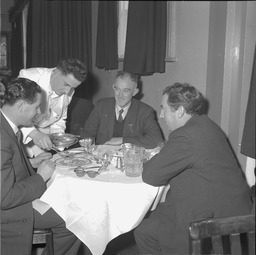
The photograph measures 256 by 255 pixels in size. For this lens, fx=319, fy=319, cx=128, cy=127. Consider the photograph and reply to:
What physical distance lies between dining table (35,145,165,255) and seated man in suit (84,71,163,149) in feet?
2.51

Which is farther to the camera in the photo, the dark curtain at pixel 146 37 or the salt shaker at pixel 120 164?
the dark curtain at pixel 146 37

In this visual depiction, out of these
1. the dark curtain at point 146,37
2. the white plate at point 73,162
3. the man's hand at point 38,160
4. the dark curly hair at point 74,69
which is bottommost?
the man's hand at point 38,160

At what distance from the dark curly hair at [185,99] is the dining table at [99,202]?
351 mm

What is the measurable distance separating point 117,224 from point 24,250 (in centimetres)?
38

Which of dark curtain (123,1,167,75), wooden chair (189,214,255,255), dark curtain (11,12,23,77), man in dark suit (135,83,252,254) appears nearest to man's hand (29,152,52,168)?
man in dark suit (135,83,252,254)

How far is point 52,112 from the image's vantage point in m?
2.09

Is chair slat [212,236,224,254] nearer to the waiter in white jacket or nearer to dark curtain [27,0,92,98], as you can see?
the waiter in white jacket

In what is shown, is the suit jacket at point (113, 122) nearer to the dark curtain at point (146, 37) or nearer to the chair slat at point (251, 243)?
the dark curtain at point (146, 37)

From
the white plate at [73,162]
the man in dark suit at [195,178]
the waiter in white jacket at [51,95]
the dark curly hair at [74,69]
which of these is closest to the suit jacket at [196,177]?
the man in dark suit at [195,178]

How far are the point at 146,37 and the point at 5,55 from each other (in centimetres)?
111

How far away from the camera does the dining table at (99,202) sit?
127cm

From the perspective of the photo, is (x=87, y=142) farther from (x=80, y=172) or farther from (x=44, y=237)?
(x=44, y=237)

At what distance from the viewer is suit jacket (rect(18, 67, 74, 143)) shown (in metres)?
1.94

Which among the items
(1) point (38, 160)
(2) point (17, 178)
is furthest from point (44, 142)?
(2) point (17, 178)
